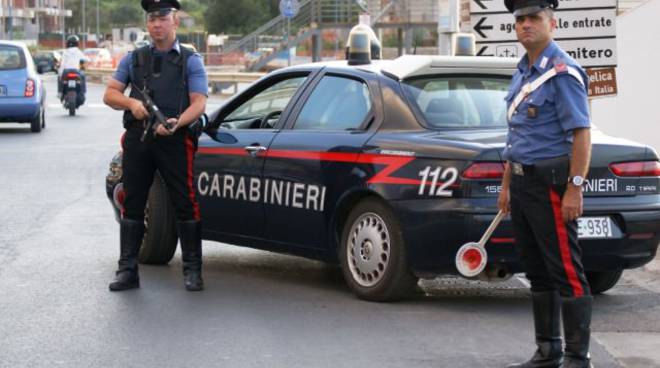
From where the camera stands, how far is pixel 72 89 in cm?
3120

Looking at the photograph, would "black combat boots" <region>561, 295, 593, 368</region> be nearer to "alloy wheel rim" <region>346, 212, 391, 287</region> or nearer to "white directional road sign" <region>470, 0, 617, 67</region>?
"alloy wheel rim" <region>346, 212, 391, 287</region>

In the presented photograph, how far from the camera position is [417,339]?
7.50 meters

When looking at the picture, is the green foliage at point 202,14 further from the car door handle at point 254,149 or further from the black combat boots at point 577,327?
the black combat boots at point 577,327

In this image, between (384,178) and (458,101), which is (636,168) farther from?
(384,178)

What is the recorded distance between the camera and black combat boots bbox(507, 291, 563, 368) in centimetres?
670

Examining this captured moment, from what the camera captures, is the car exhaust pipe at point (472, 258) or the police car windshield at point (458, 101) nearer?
the car exhaust pipe at point (472, 258)

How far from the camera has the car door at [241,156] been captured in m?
9.35

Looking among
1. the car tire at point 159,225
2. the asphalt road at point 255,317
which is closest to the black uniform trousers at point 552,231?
the asphalt road at point 255,317

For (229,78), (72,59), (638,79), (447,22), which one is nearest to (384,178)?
(638,79)

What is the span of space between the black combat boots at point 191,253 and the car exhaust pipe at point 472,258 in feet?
6.08

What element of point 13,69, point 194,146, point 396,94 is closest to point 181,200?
point 194,146

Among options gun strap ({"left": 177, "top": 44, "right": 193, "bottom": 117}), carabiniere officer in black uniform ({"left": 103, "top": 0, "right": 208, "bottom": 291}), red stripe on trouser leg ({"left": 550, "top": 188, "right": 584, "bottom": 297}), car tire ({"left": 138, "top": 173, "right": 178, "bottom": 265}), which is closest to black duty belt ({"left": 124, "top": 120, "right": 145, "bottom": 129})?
carabiniere officer in black uniform ({"left": 103, "top": 0, "right": 208, "bottom": 291})

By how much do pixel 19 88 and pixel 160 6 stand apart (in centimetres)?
1656

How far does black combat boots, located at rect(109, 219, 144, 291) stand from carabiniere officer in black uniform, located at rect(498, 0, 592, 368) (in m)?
3.15
